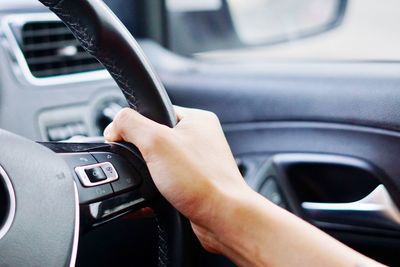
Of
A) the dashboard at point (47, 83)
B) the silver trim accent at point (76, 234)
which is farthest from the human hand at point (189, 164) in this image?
the dashboard at point (47, 83)

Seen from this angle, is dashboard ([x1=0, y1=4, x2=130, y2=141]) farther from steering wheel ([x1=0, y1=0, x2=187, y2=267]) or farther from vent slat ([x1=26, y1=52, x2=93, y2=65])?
steering wheel ([x1=0, y1=0, x2=187, y2=267])

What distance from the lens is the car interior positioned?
0.71 m

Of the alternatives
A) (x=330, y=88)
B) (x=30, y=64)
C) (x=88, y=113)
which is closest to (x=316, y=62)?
(x=330, y=88)

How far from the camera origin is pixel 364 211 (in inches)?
52.6

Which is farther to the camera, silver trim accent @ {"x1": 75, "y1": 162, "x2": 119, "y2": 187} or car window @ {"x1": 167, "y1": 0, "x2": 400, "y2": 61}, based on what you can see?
car window @ {"x1": 167, "y1": 0, "x2": 400, "y2": 61}

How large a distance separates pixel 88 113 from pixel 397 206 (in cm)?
65

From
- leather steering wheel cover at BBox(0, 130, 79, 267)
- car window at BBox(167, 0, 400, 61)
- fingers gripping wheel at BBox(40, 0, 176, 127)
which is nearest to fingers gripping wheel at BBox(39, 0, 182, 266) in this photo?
fingers gripping wheel at BBox(40, 0, 176, 127)

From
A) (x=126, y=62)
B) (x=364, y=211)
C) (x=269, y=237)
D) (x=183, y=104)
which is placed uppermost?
(x=126, y=62)

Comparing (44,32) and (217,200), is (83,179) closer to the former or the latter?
(217,200)

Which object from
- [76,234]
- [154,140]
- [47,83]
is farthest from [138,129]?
[47,83]

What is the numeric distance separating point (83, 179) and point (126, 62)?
14 centimetres

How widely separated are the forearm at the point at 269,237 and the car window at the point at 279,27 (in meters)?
0.86

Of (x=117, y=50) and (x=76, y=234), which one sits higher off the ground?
(x=117, y=50)

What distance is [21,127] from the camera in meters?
1.29
